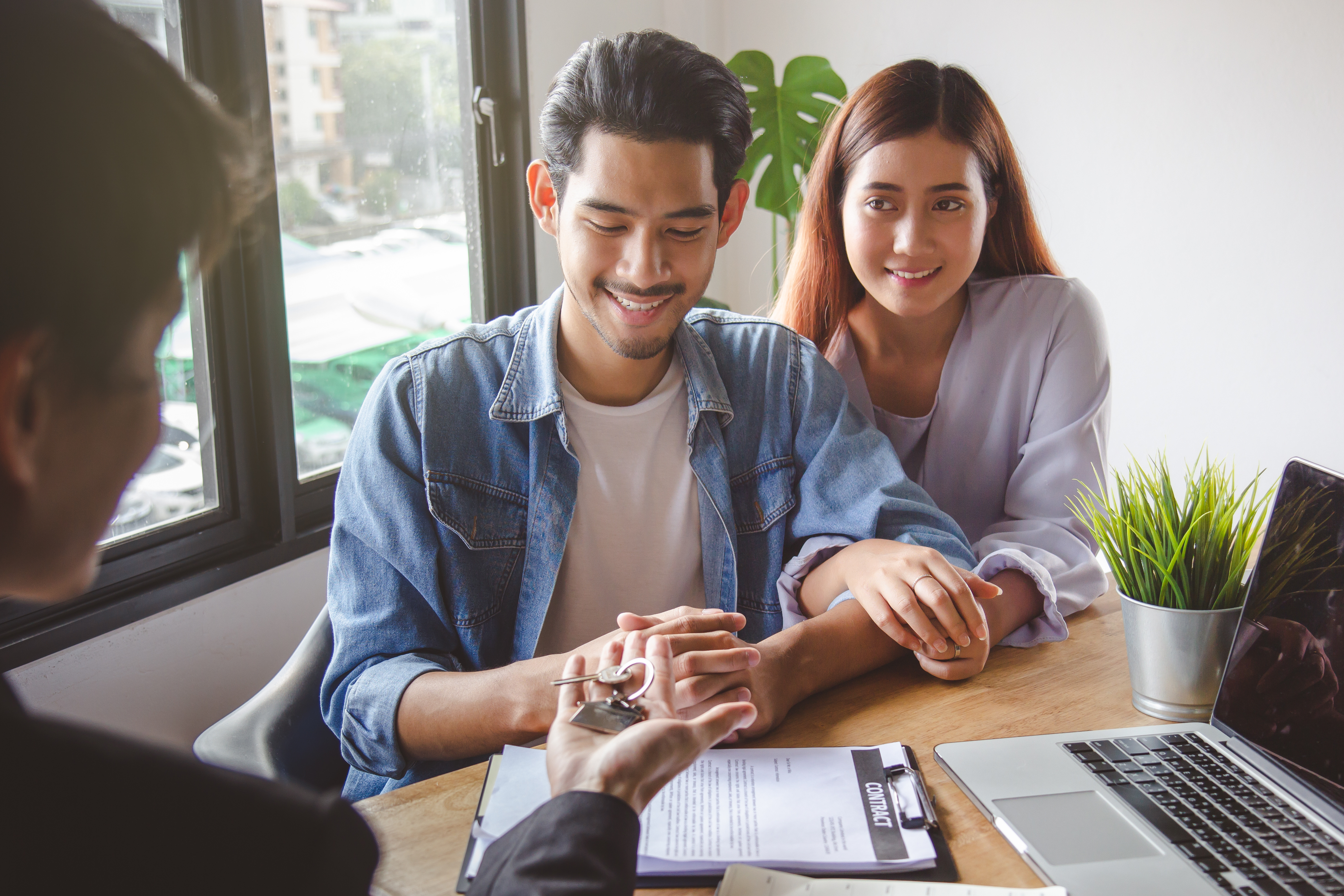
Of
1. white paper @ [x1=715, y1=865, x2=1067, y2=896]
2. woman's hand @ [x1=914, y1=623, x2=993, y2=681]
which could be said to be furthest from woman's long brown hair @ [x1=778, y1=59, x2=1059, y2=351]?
white paper @ [x1=715, y1=865, x2=1067, y2=896]

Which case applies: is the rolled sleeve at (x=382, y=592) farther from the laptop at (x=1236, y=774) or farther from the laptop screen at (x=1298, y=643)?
the laptop screen at (x=1298, y=643)

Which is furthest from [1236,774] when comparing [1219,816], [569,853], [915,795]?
[569,853]

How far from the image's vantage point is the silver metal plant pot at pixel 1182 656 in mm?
958

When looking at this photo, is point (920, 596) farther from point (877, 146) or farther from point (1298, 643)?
point (877, 146)

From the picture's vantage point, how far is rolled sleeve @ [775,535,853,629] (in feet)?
4.24

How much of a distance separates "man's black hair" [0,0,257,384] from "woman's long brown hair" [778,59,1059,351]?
4.32ft

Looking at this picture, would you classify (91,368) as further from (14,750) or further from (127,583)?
(127,583)

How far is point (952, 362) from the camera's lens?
1.66 m

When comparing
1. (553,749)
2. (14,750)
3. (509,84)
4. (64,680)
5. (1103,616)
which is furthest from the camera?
(509,84)

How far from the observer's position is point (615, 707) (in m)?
0.82

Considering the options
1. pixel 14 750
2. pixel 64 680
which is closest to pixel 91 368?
pixel 14 750

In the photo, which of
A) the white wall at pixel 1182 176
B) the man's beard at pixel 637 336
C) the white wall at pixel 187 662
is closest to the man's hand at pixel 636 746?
the man's beard at pixel 637 336

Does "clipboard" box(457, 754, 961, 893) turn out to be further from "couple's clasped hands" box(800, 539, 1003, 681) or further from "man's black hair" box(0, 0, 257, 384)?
"man's black hair" box(0, 0, 257, 384)

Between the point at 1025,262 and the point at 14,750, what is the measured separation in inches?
65.7
